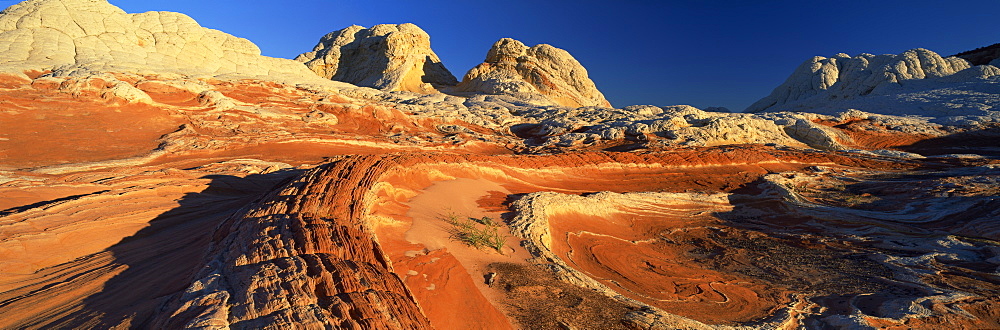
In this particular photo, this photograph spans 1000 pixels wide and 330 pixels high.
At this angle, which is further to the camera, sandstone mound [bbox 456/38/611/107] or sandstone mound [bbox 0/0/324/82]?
sandstone mound [bbox 456/38/611/107]

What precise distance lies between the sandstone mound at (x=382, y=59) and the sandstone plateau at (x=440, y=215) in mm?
16951

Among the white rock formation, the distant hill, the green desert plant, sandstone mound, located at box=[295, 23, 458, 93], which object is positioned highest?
sandstone mound, located at box=[295, 23, 458, 93]

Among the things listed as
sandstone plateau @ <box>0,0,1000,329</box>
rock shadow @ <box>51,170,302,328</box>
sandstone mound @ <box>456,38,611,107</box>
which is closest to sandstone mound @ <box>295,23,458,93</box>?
sandstone mound @ <box>456,38,611,107</box>

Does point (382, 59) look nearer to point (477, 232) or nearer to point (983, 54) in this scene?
point (477, 232)

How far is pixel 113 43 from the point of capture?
2606 cm

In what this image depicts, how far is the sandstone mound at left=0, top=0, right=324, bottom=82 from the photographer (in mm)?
21656

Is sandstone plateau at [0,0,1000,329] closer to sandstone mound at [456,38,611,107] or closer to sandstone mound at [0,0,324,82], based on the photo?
sandstone mound at [0,0,324,82]

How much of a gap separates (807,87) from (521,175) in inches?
1848

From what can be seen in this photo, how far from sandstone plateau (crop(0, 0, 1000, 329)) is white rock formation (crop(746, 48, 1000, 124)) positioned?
5.10 meters

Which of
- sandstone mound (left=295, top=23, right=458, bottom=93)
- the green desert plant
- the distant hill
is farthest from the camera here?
the distant hill

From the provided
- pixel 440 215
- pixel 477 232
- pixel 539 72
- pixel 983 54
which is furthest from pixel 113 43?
pixel 983 54

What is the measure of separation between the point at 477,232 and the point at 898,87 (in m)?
45.7

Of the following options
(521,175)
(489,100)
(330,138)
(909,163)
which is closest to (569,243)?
(521,175)

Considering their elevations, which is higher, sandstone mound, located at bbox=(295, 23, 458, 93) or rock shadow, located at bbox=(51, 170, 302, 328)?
sandstone mound, located at bbox=(295, 23, 458, 93)
